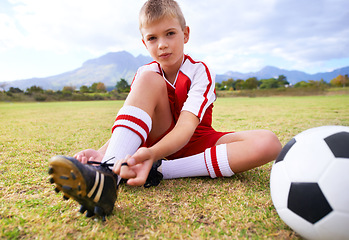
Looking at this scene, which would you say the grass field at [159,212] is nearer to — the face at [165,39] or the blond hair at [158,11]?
the face at [165,39]

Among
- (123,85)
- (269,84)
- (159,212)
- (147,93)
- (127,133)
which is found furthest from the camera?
(269,84)

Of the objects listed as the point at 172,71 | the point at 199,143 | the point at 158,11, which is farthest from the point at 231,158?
the point at 158,11

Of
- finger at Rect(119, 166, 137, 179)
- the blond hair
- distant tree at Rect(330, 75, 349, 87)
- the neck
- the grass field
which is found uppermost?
the blond hair

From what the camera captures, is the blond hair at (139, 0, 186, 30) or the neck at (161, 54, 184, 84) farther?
the neck at (161, 54, 184, 84)

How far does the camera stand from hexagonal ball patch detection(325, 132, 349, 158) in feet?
2.97

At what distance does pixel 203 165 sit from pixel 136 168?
56 cm

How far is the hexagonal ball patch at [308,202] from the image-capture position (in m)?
0.86

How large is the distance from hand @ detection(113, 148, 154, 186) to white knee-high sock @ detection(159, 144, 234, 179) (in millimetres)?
479

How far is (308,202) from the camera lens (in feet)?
2.94

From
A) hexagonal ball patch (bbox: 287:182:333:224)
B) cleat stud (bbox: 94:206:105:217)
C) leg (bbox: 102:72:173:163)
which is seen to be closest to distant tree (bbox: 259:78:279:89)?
leg (bbox: 102:72:173:163)

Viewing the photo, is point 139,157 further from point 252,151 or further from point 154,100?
point 252,151

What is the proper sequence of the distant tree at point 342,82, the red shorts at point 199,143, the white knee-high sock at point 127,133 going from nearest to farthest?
the white knee-high sock at point 127,133, the red shorts at point 199,143, the distant tree at point 342,82

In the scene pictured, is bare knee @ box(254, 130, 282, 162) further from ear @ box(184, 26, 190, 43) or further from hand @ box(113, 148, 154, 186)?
ear @ box(184, 26, 190, 43)

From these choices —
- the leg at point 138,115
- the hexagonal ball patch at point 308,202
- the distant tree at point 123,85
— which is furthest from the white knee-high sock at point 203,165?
the distant tree at point 123,85
